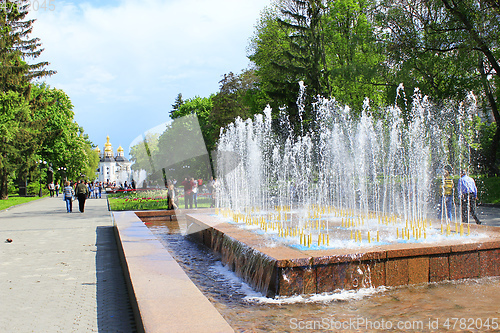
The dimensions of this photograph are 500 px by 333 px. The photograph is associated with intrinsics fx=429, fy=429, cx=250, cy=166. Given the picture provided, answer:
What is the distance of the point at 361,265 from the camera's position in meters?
6.09

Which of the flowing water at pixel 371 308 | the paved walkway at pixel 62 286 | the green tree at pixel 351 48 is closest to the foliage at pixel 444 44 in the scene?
the green tree at pixel 351 48

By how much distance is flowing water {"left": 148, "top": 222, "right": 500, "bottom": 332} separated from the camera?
4.67 metres

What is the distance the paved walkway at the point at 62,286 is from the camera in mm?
4846

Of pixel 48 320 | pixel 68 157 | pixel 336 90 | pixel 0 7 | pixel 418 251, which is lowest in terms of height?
pixel 48 320

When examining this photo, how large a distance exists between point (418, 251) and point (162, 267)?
3.72m

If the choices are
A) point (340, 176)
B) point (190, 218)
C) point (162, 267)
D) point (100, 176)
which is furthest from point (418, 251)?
point (100, 176)

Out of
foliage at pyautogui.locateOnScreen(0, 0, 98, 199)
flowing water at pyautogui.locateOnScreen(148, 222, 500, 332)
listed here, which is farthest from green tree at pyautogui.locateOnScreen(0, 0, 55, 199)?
flowing water at pyautogui.locateOnScreen(148, 222, 500, 332)

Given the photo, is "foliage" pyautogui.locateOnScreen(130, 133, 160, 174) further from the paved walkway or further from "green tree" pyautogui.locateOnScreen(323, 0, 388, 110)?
the paved walkway

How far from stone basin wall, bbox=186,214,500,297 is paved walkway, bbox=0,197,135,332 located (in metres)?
1.91

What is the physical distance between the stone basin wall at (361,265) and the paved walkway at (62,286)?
191 cm

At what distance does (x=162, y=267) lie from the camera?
6121mm

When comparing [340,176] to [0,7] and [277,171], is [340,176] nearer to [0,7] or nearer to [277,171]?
[277,171]

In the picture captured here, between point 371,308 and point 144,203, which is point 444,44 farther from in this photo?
point 371,308

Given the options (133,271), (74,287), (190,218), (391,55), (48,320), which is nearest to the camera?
(48,320)
